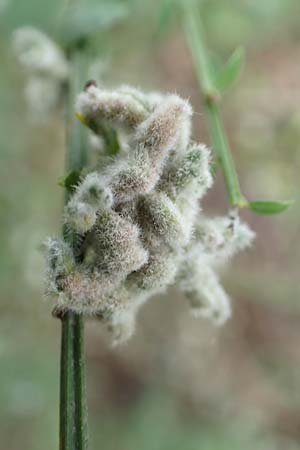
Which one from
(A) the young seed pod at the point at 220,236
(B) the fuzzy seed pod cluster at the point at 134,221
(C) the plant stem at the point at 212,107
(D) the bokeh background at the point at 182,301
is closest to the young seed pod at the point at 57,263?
(B) the fuzzy seed pod cluster at the point at 134,221

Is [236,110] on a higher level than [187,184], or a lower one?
higher

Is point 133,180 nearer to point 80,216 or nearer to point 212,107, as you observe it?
point 80,216

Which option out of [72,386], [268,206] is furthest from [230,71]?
[72,386]

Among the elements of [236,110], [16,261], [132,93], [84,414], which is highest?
[236,110]

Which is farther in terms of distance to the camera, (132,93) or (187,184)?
(132,93)

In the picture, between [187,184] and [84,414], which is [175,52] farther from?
[84,414]

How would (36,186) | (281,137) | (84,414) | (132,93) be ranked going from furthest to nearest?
1. (36,186)
2. (281,137)
3. (132,93)
4. (84,414)

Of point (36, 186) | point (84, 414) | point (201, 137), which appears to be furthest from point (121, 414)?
point (84, 414)
